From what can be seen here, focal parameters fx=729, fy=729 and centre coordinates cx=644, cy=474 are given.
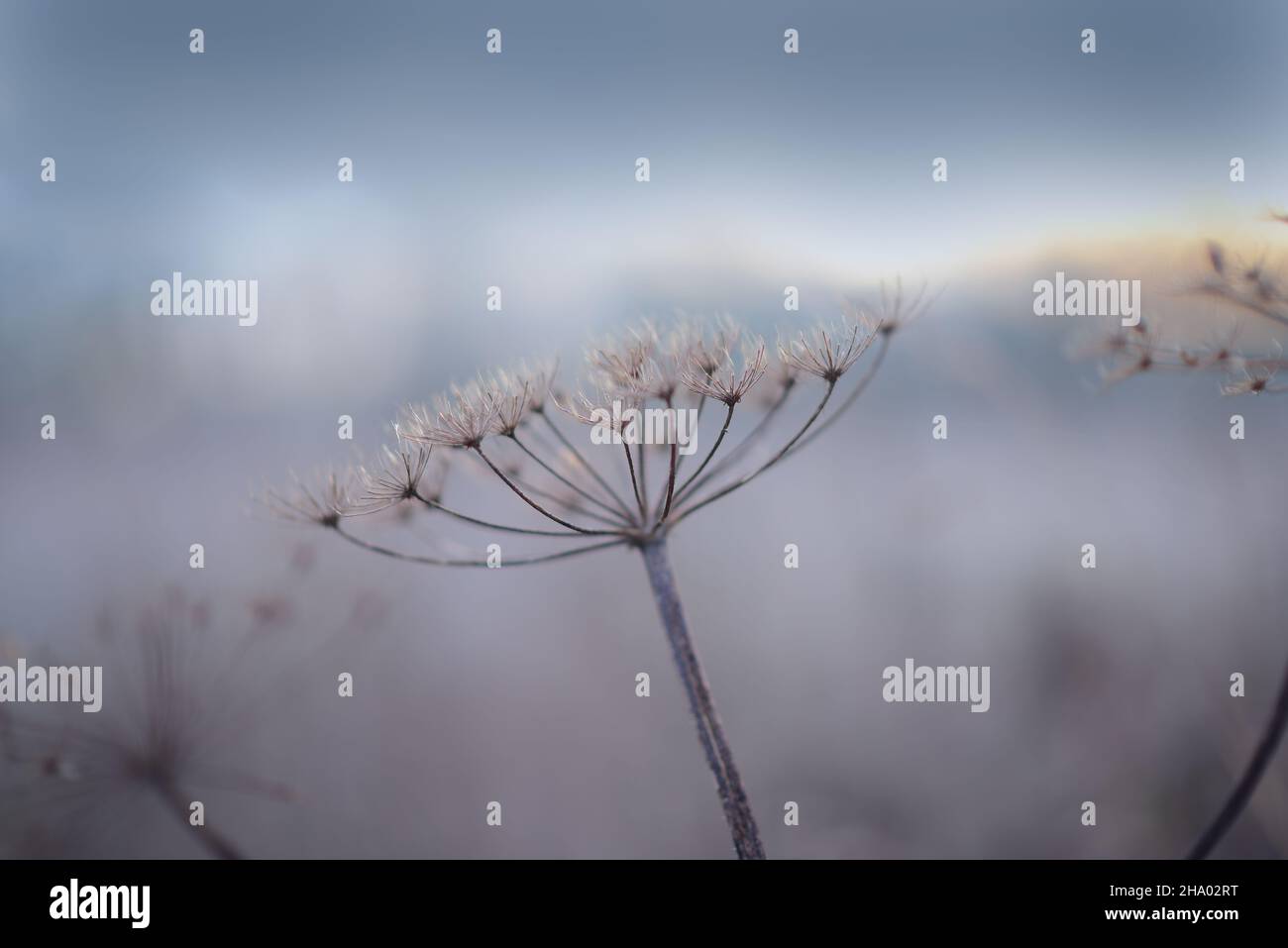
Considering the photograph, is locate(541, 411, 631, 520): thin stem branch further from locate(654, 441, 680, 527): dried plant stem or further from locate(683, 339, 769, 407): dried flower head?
locate(683, 339, 769, 407): dried flower head

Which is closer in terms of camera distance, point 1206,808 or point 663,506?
point 663,506

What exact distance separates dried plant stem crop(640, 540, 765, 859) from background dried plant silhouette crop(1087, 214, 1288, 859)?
1576 millimetres

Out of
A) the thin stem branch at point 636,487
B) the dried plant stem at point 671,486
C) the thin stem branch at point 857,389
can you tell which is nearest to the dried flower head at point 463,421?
the thin stem branch at point 636,487

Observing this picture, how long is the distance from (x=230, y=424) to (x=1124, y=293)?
10543mm

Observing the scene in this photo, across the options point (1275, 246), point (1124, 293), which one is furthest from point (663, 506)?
point (1124, 293)

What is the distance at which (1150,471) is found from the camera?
8281 mm

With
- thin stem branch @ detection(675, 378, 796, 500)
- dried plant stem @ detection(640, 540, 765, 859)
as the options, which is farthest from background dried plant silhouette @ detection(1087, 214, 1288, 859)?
dried plant stem @ detection(640, 540, 765, 859)

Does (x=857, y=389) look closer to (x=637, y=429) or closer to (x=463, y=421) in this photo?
(x=637, y=429)

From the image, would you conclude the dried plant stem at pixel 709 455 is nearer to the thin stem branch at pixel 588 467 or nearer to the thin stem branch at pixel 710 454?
the thin stem branch at pixel 710 454

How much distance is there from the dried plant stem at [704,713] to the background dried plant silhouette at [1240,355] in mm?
1576

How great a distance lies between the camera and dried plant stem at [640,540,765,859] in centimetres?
253

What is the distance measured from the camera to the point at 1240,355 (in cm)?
269

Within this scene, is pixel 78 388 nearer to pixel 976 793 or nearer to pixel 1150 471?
pixel 976 793

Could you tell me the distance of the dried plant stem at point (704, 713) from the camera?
2529 millimetres
